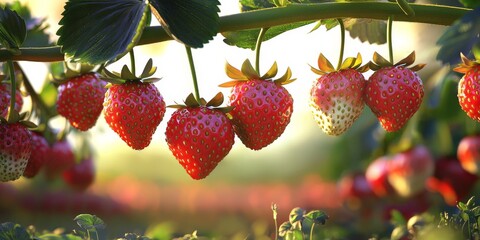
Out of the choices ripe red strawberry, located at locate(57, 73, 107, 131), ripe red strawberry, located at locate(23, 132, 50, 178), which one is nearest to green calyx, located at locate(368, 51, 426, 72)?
ripe red strawberry, located at locate(57, 73, 107, 131)

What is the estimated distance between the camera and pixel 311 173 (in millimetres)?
3148

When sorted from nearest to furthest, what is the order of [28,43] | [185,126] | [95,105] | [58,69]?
[185,126]
[95,105]
[28,43]
[58,69]

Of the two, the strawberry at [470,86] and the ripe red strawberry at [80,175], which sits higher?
the strawberry at [470,86]

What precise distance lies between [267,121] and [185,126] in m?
0.10

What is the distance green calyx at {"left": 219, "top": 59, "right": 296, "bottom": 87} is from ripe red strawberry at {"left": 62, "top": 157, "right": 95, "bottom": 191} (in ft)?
3.73

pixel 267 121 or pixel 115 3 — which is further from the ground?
pixel 115 3

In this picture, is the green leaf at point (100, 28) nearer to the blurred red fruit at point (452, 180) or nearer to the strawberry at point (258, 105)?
the strawberry at point (258, 105)

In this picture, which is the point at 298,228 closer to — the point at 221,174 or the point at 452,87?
the point at 452,87

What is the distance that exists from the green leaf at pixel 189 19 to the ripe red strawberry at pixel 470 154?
1.07 metres

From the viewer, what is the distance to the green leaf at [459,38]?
31.8 inches

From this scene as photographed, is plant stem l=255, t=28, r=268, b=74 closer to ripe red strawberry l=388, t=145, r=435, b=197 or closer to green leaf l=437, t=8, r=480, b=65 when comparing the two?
green leaf l=437, t=8, r=480, b=65

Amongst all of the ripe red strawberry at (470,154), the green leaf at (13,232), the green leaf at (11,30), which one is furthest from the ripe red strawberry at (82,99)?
the ripe red strawberry at (470,154)

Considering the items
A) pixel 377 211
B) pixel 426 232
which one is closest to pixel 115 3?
pixel 426 232

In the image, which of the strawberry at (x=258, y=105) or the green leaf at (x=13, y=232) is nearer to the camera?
the green leaf at (x=13, y=232)
